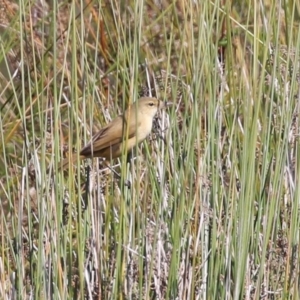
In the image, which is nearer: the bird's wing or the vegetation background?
the vegetation background

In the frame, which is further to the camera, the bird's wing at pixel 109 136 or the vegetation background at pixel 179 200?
the bird's wing at pixel 109 136

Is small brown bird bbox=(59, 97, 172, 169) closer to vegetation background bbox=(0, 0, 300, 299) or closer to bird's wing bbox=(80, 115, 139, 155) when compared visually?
bird's wing bbox=(80, 115, 139, 155)

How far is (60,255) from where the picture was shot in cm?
214

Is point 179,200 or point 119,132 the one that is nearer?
point 179,200

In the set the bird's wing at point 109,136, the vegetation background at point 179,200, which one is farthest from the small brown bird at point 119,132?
the vegetation background at point 179,200

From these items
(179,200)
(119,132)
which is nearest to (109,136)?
(119,132)

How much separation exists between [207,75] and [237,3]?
63.5 inches

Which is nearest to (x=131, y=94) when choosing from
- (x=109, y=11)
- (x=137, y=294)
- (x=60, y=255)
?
(x=60, y=255)

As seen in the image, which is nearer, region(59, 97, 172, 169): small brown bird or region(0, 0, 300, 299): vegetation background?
region(0, 0, 300, 299): vegetation background

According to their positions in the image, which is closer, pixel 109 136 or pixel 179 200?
pixel 179 200

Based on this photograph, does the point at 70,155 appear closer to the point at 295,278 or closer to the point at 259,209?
the point at 259,209

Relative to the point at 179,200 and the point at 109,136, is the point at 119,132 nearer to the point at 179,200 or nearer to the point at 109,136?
the point at 109,136

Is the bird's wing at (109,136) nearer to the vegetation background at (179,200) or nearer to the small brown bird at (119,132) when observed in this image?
the small brown bird at (119,132)

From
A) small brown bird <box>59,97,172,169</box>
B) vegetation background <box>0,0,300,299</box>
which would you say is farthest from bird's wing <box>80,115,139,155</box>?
vegetation background <box>0,0,300,299</box>
